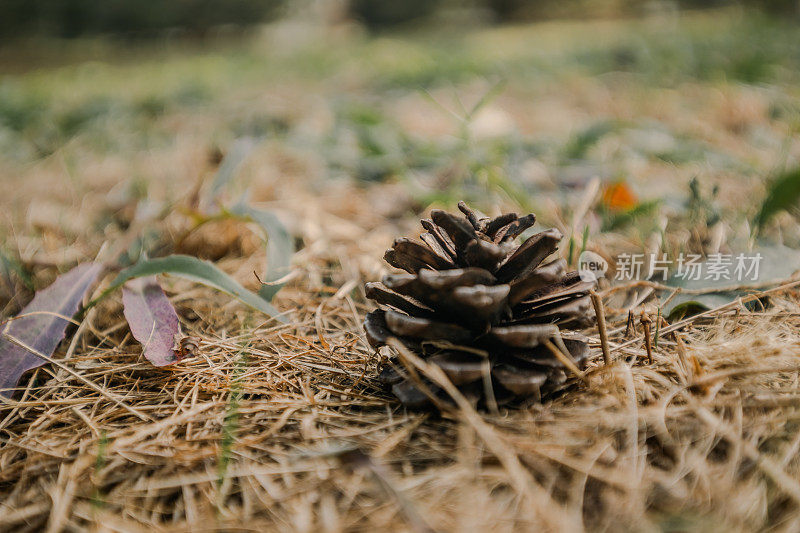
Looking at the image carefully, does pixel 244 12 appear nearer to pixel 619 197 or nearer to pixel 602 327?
pixel 619 197

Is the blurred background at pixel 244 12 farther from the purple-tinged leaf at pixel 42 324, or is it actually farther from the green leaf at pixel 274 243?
the purple-tinged leaf at pixel 42 324

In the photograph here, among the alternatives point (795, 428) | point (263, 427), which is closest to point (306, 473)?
point (263, 427)

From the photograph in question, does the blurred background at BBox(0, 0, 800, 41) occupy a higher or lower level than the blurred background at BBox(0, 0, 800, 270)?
higher

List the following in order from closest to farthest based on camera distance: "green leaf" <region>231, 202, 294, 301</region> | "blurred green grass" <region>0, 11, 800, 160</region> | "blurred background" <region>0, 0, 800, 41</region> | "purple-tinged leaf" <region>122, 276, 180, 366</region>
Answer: "purple-tinged leaf" <region>122, 276, 180, 366</region>, "green leaf" <region>231, 202, 294, 301</region>, "blurred green grass" <region>0, 11, 800, 160</region>, "blurred background" <region>0, 0, 800, 41</region>

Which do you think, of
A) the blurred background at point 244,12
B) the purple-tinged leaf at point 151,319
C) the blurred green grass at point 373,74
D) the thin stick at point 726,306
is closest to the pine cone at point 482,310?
the thin stick at point 726,306

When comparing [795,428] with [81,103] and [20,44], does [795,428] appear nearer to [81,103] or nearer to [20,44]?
[81,103]

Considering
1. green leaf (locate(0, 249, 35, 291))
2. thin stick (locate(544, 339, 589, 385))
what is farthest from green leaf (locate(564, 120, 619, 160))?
green leaf (locate(0, 249, 35, 291))

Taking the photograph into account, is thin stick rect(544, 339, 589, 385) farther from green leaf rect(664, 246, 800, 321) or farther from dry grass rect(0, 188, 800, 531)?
green leaf rect(664, 246, 800, 321)
